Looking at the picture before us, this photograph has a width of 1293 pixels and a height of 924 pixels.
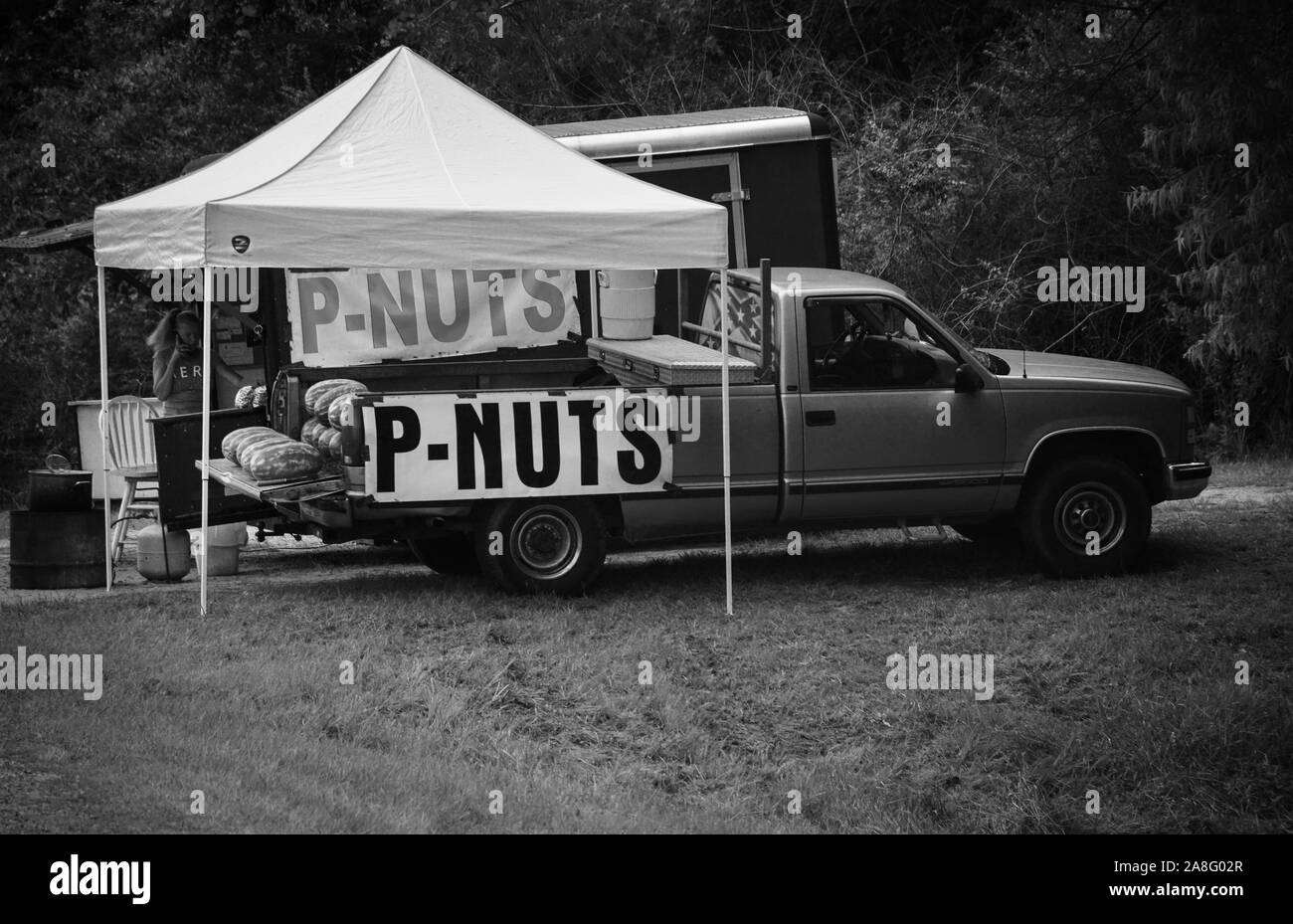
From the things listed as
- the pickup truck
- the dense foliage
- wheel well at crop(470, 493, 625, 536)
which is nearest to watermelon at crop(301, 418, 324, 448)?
the pickup truck

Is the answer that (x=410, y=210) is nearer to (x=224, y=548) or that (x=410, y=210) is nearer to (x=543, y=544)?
(x=543, y=544)

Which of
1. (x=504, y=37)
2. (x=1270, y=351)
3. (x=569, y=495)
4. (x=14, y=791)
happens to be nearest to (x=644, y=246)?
(x=569, y=495)

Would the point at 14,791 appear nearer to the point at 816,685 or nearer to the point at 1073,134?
the point at 816,685

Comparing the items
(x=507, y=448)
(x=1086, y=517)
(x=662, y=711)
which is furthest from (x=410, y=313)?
(x=1086, y=517)

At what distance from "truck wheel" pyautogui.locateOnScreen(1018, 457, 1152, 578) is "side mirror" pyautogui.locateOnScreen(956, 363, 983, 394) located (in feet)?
2.49

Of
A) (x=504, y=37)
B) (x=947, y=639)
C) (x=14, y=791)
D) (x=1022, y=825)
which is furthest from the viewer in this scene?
(x=504, y=37)

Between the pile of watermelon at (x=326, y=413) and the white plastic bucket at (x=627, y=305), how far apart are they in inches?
66.1

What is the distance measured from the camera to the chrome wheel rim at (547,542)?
9406 mm

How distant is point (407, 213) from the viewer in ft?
28.2

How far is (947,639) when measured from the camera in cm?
864

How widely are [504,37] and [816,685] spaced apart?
1560cm

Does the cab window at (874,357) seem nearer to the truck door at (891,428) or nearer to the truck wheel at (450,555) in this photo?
the truck door at (891,428)

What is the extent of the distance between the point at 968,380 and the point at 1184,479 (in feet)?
5.12

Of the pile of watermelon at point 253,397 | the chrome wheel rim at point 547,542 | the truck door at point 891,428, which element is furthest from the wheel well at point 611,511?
the pile of watermelon at point 253,397
